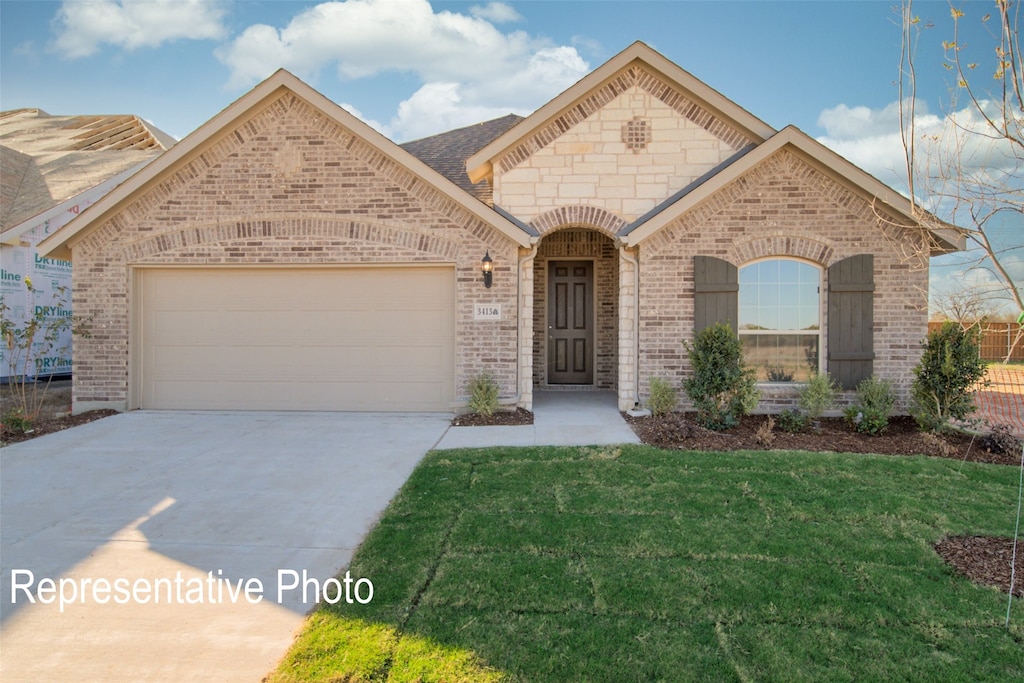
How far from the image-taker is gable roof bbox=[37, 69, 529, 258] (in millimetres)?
8969

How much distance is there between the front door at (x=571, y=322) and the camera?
12.0 meters

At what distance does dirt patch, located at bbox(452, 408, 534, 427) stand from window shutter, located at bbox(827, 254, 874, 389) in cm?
484

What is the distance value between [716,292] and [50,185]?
16647mm

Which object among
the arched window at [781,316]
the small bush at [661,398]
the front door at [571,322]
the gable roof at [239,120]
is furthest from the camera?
the front door at [571,322]

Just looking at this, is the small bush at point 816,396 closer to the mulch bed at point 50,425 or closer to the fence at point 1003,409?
the fence at point 1003,409

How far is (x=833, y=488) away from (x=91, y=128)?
76.7 feet

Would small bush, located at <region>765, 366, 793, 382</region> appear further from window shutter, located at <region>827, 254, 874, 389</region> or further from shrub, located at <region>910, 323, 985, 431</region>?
shrub, located at <region>910, 323, 985, 431</region>

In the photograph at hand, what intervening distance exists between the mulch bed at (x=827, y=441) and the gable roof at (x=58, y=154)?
1442 centimetres

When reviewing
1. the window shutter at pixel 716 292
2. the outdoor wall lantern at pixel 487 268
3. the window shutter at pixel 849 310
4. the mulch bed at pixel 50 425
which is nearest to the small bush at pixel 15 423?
the mulch bed at pixel 50 425

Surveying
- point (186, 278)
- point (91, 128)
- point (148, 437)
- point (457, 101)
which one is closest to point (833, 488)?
point (148, 437)

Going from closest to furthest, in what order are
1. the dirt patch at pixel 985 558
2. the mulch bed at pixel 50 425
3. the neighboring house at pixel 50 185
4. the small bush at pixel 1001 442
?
the dirt patch at pixel 985 558 < the small bush at pixel 1001 442 < the mulch bed at pixel 50 425 < the neighboring house at pixel 50 185

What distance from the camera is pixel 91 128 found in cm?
1895

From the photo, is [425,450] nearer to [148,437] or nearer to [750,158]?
[148,437]

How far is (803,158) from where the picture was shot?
29.4ft
